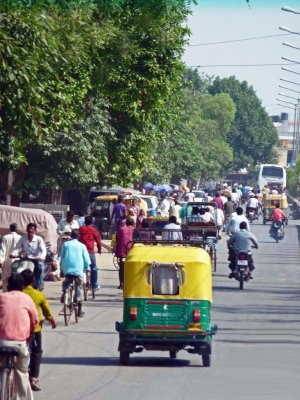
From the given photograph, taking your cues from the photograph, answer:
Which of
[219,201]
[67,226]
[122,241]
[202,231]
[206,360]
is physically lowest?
[206,360]

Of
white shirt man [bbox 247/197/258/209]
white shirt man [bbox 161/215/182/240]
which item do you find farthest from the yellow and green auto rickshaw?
white shirt man [bbox 247/197/258/209]

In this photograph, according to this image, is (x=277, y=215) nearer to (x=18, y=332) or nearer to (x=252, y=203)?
(x=252, y=203)

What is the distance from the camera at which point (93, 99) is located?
38656 millimetres

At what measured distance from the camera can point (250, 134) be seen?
16475cm

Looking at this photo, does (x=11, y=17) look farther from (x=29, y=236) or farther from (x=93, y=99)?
(x=93, y=99)

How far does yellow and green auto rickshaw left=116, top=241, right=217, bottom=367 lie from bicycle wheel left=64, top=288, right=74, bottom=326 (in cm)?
486

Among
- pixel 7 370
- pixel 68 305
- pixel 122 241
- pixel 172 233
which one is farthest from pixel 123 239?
pixel 7 370

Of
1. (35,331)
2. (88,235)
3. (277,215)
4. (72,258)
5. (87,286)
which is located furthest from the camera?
(277,215)

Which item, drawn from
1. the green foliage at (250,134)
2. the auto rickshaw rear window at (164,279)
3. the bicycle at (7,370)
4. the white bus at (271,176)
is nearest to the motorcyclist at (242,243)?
the auto rickshaw rear window at (164,279)

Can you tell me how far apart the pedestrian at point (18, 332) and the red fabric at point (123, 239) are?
15993 mm

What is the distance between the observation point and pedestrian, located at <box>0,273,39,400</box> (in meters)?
12.5

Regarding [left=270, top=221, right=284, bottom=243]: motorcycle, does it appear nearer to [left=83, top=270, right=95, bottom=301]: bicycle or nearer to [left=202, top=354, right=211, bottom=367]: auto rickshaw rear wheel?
[left=83, top=270, right=95, bottom=301]: bicycle

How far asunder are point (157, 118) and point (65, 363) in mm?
27266

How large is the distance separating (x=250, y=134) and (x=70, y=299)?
467 ft
